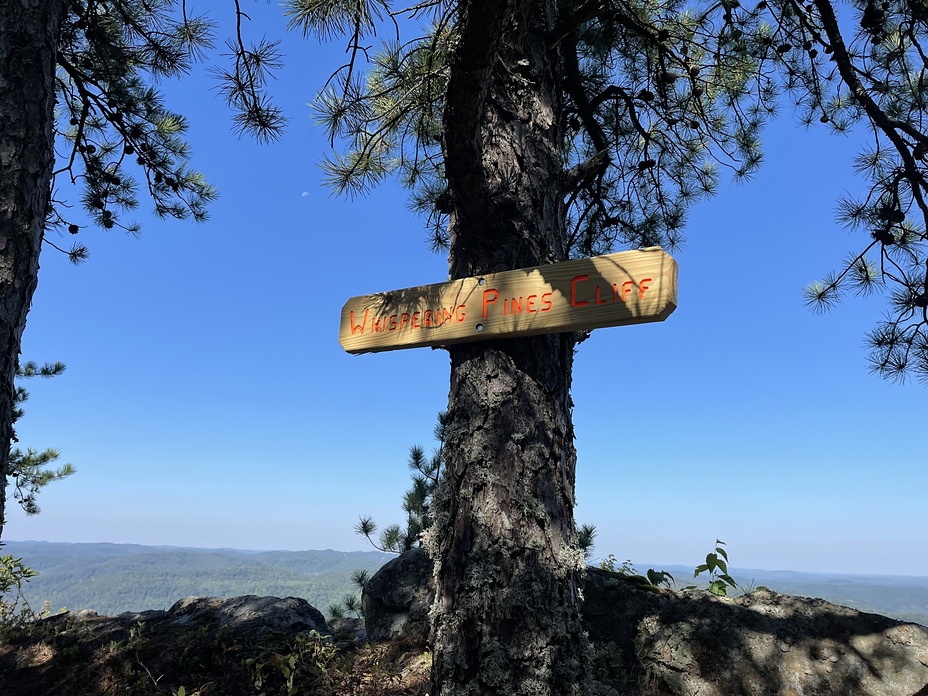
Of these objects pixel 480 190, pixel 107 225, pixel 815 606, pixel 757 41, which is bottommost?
pixel 815 606

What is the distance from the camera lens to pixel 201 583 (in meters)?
183

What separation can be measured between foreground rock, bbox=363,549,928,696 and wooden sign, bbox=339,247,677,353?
5.12ft

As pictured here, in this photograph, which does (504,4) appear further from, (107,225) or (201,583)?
→ (201,583)

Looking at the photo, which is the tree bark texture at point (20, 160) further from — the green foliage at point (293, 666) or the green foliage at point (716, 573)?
the green foliage at point (716, 573)

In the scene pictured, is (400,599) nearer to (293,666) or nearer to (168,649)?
(293,666)

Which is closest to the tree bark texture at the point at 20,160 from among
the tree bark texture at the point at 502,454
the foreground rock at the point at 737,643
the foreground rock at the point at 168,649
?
the foreground rock at the point at 168,649

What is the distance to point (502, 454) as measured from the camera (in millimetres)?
1796

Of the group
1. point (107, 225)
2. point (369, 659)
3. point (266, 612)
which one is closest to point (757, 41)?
point (369, 659)

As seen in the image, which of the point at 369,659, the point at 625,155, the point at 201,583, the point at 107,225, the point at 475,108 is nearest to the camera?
the point at 475,108

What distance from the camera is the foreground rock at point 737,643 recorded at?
2.41m

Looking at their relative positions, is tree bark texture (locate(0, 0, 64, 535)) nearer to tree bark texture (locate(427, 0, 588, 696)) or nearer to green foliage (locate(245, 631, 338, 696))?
green foliage (locate(245, 631, 338, 696))

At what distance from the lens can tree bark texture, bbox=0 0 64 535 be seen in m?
2.14

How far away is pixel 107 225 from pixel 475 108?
4474 mm

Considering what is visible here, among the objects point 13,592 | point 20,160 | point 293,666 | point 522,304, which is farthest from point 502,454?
point 13,592
